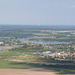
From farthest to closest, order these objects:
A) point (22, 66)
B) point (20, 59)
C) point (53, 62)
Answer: point (20, 59), point (53, 62), point (22, 66)

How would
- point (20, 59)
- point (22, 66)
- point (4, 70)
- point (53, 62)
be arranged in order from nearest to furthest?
point (4, 70), point (22, 66), point (53, 62), point (20, 59)

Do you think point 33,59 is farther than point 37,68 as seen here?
Yes

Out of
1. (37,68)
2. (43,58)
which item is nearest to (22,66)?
(37,68)

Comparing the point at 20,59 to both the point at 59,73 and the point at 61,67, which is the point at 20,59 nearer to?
the point at 61,67

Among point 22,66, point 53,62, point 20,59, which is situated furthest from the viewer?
point 20,59

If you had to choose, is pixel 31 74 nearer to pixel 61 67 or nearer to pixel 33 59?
pixel 61 67

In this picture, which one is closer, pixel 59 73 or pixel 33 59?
pixel 59 73

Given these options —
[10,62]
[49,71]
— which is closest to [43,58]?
[10,62]

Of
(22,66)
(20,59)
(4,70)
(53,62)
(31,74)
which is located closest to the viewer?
(31,74)

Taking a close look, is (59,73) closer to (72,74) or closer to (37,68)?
(72,74)
